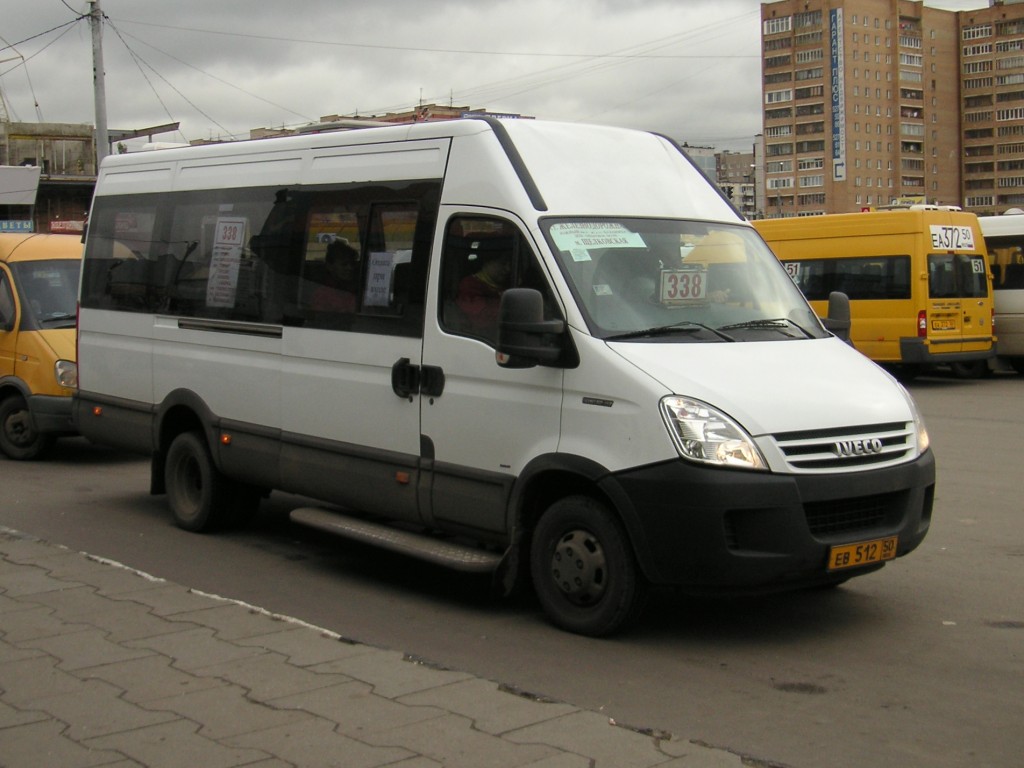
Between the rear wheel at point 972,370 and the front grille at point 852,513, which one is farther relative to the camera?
the rear wheel at point 972,370

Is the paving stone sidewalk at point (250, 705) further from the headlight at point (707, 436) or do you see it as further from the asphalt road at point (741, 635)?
the headlight at point (707, 436)

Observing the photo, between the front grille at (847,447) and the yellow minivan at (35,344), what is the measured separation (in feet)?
28.7

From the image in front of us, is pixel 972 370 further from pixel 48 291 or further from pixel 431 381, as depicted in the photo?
pixel 431 381

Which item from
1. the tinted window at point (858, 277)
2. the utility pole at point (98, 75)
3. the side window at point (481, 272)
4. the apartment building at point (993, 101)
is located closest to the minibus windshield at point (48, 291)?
the side window at point (481, 272)

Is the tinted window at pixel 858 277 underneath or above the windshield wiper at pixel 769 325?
above

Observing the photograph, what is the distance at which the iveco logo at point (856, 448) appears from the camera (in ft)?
20.1

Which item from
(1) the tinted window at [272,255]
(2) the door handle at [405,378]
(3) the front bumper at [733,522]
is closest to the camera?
(3) the front bumper at [733,522]

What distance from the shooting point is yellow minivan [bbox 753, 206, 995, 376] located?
21281mm

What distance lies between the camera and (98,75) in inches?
1082

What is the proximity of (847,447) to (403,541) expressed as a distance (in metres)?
2.63

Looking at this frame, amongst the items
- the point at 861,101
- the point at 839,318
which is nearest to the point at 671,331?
the point at 839,318

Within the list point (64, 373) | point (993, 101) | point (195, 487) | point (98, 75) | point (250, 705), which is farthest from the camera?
point (993, 101)

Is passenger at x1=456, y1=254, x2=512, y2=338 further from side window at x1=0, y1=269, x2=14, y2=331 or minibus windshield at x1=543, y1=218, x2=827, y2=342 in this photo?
side window at x1=0, y1=269, x2=14, y2=331

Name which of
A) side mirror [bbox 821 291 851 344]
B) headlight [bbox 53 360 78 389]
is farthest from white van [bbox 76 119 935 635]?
headlight [bbox 53 360 78 389]
